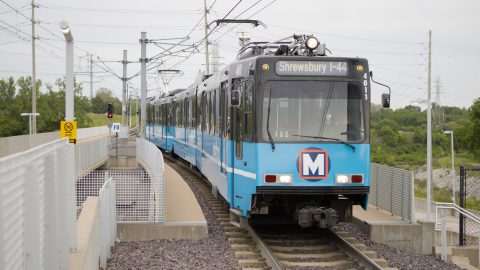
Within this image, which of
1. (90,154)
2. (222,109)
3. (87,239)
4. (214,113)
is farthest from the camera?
(90,154)

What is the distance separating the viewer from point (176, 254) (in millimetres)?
11203

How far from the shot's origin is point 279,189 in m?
11.2

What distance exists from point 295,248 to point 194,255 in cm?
182

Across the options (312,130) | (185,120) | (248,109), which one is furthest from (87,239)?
(185,120)

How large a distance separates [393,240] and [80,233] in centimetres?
727

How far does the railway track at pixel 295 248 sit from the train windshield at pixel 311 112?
1.87 metres

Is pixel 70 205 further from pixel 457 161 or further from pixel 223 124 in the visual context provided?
pixel 457 161

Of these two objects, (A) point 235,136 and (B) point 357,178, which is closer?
(B) point 357,178

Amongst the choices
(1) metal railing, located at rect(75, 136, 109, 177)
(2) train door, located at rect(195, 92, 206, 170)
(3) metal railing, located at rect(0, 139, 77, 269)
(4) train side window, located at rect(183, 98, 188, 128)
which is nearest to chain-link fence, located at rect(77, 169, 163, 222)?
(2) train door, located at rect(195, 92, 206, 170)

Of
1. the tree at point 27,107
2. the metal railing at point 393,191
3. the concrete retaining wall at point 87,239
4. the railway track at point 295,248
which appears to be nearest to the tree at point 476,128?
the tree at point 27,107

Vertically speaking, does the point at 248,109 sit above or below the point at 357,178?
above

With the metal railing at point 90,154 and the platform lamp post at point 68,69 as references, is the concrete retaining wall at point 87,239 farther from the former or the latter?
the metal railing at point 90,154

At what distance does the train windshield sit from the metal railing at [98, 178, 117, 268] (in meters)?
2.78

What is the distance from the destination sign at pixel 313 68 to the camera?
11.5 metres
